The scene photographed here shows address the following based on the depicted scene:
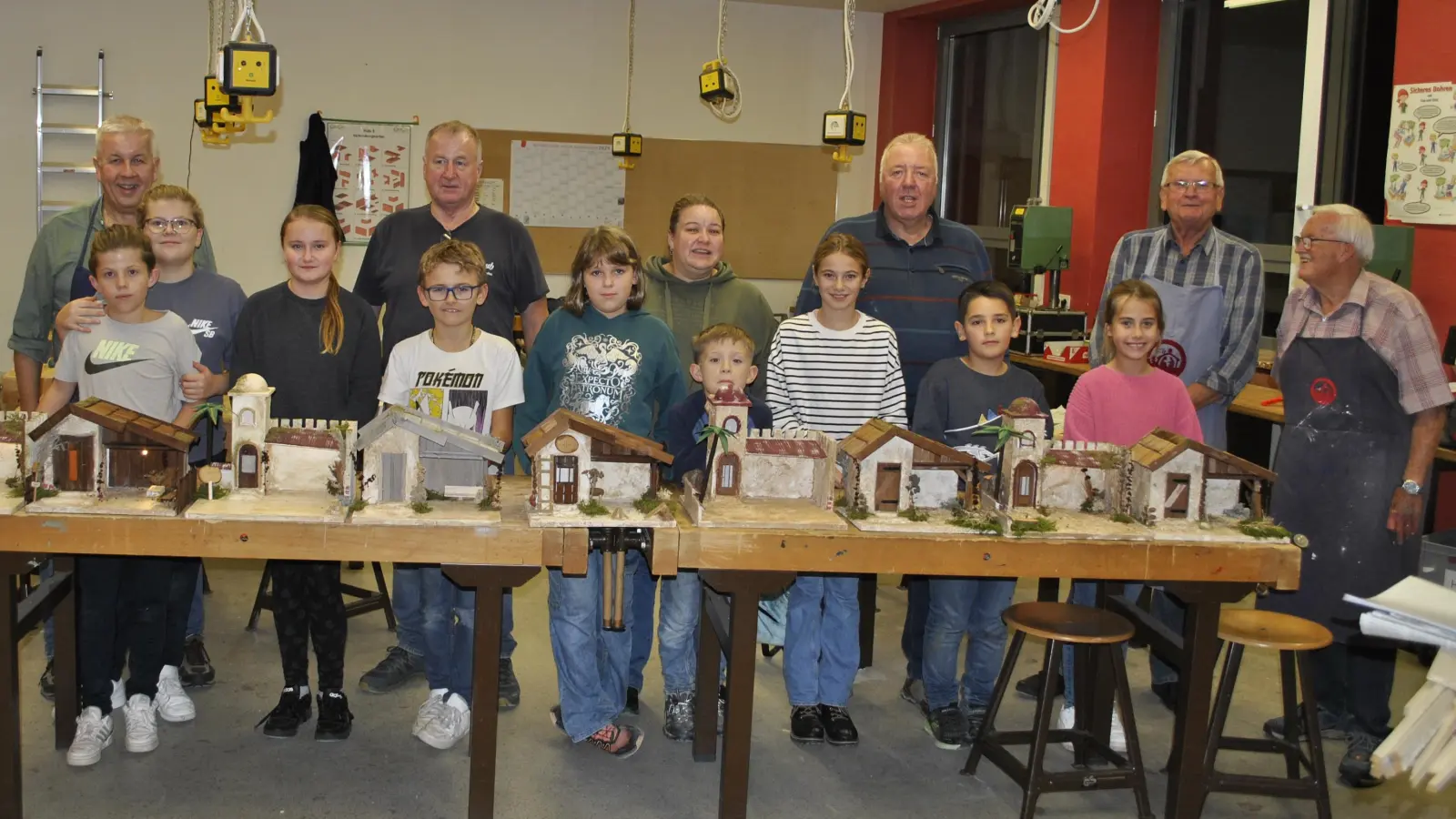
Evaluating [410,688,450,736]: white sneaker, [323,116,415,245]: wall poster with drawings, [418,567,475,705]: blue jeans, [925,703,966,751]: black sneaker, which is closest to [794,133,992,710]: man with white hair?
[925,703,966,751]: black sneaker

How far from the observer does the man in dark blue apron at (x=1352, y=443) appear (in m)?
3.96

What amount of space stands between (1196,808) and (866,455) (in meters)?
1.28

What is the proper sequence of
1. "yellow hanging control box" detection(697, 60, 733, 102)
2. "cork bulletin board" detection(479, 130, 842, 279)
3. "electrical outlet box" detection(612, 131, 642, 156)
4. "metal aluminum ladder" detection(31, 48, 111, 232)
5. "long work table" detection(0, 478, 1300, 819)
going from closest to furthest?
1. "long work table" detection(0, 478, 1300, 819)
2. "yellow hanging control box" detection(697, 60, 733, 102)
3. "metal aluminum ladder" detection(31, 48, 111, 232)
4. "electrical outlet box" detection(612, 131, 642, 156)
5. "cork bulletin board" detection(479, 130, 842, 279)

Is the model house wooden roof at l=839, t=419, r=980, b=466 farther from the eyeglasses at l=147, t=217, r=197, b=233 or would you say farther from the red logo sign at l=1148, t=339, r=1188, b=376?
the eyeglasses at l=147, t=217, r=197, b=233

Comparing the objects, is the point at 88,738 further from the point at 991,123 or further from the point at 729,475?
the point at 991,123

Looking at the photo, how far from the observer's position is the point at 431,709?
12.9ft

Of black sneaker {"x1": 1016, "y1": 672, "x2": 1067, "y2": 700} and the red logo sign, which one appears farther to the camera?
black sneaker {"x1": 1016, "y1": 672, "x2": 1067, "y2": 700}

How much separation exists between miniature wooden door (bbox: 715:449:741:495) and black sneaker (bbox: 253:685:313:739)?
1498mm

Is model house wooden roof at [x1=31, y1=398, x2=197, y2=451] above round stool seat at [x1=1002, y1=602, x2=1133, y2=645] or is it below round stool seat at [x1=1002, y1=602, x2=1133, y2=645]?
above

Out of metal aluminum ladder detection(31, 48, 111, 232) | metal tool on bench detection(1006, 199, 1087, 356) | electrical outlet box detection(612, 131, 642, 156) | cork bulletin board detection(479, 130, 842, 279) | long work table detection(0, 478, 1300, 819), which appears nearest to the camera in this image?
long work table detection(0, 478, 1300, 819)

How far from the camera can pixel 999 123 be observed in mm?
8734

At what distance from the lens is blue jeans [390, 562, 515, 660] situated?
389 centimetres

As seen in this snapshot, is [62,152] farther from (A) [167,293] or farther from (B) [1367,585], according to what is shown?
(B) [1367,585]

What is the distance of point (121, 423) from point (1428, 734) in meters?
2.86
